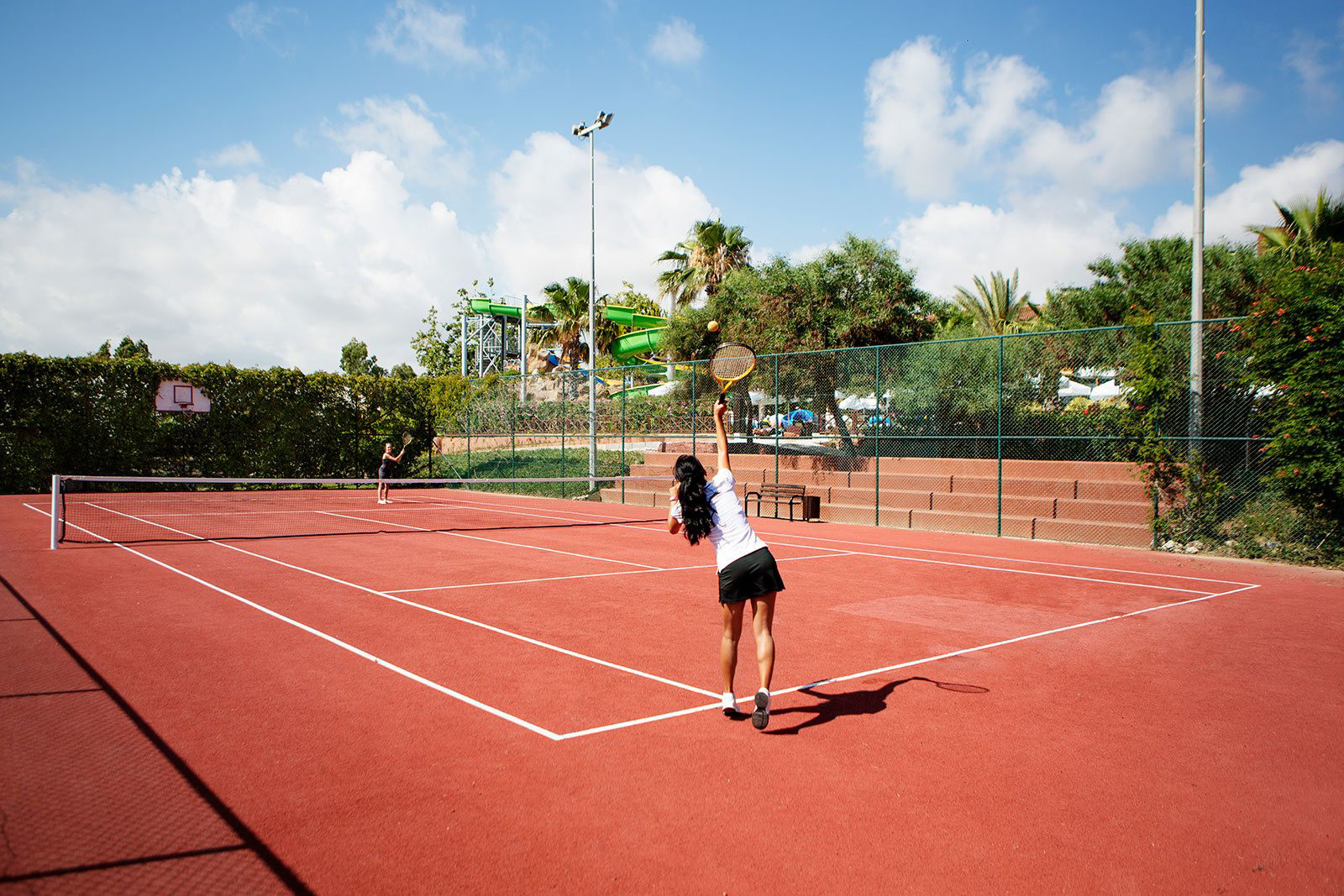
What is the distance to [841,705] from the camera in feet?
19.6

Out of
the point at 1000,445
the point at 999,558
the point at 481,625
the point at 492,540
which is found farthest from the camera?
the point at 1000,445

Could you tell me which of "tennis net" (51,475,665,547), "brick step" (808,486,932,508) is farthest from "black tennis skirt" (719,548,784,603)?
"brick step" (808,486,932,508)

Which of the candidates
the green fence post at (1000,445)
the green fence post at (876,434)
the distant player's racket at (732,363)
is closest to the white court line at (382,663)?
the distant player's racket at (732,363)

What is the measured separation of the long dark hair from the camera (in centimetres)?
546

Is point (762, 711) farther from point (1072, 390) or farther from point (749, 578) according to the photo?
point (1072, 390)

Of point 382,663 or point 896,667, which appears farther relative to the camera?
point 896,667

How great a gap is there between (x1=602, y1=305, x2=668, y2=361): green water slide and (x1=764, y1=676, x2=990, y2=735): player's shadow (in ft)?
106

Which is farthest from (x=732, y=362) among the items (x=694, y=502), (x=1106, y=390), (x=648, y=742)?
(x=1106, y=390)

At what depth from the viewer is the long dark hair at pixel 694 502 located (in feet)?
17.9

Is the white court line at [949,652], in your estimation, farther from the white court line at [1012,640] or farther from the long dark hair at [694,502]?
the long dark hair at [694,502]

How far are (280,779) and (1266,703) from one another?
6.59m

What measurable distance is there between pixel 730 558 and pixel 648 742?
1.23m

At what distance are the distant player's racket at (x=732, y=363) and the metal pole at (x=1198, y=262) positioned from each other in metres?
10.1

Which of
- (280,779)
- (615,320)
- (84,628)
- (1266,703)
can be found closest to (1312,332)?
(1266,703)
